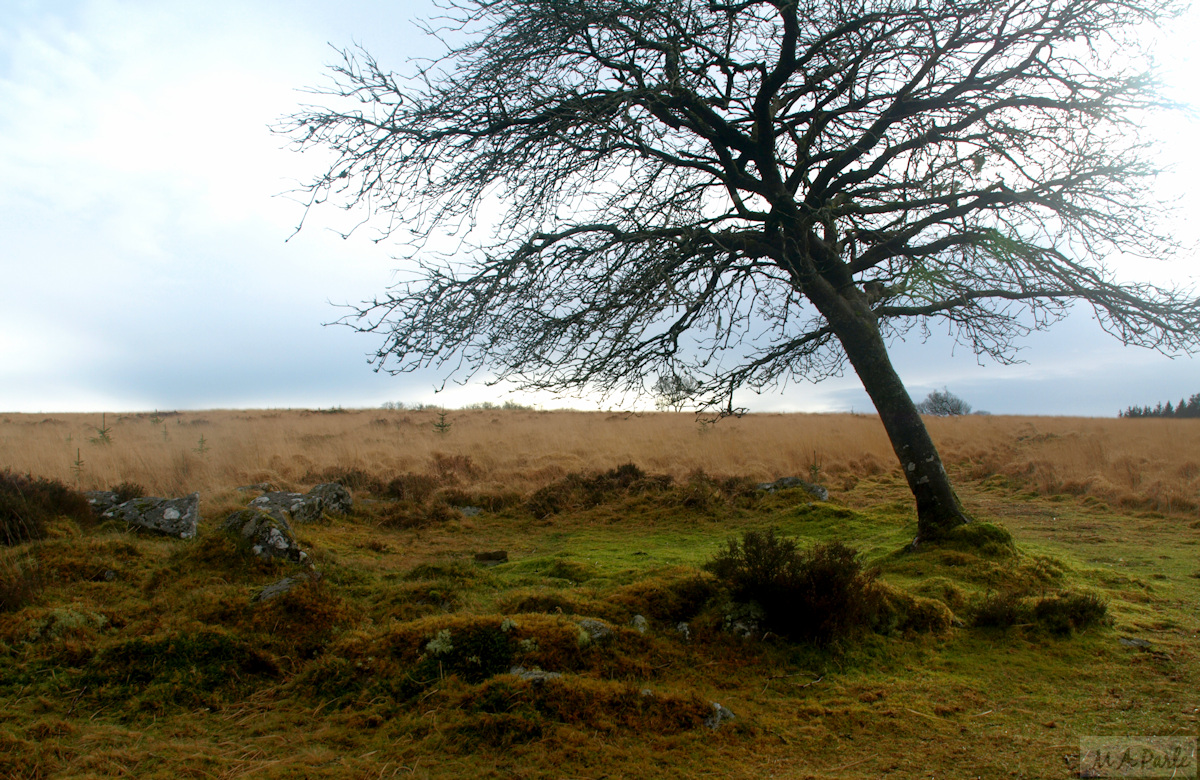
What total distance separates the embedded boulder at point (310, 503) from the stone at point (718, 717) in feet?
25.5

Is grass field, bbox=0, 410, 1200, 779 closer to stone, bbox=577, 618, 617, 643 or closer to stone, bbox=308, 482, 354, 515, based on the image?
stone, bbox=577, 618, 617, 643

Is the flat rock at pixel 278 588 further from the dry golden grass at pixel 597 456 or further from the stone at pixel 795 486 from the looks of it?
the stone at pixel 795 486

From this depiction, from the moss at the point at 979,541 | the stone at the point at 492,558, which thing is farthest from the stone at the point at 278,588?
the moss at the point at 979,541

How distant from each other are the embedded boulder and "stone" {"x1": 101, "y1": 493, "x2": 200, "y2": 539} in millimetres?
1094

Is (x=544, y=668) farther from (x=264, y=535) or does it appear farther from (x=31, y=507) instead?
(x=31, y=507)

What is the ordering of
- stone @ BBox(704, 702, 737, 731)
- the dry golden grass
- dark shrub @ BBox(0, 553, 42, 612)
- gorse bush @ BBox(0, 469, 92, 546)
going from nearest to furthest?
1. stone @ BBox(704, 702, 737, 731)
2. dark shrub @ BBox(0, 553, 42, 612)
3. gorse bush @ BBox(0, 469, 92, 546)
4. the dry golden grass

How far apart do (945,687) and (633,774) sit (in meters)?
2.27

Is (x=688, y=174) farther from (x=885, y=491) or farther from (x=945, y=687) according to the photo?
(x=885, y=491)

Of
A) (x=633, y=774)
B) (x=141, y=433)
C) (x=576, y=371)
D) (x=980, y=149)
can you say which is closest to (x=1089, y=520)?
(x=980, y=149)

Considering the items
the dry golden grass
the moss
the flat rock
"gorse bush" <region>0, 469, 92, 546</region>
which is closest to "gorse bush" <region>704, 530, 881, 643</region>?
the moss

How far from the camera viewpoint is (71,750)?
3305mm

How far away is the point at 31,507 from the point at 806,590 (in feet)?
27.4

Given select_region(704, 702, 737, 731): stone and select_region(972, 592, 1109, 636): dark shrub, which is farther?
select_region(972, 592, 1109, 636): dark shrub

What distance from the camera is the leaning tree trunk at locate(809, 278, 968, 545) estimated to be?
7602mm
